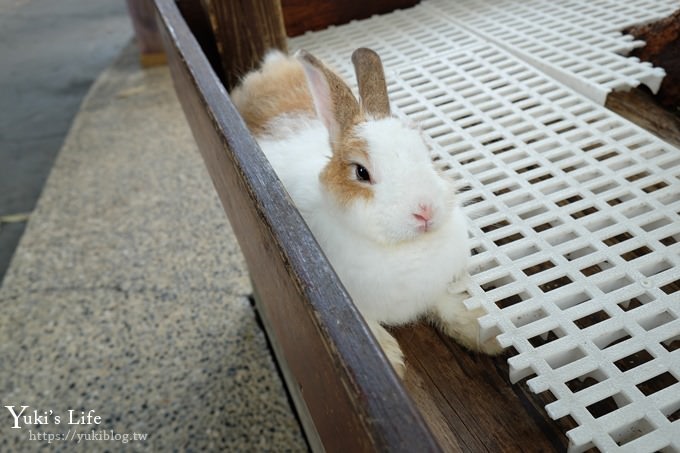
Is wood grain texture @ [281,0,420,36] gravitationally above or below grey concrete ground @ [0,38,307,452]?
above

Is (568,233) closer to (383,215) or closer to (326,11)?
(383,215)

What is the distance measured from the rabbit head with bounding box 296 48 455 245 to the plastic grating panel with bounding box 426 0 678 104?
30.2 inches

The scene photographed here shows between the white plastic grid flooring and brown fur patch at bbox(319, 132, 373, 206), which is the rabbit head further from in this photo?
the white plastic grid flooring

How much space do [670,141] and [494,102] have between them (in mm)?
426

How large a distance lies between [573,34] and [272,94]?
99 centimetres

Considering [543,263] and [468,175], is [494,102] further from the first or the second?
[543,263]

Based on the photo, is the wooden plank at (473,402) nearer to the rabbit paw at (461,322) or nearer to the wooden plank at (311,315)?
the rabbit paw at (461,322)

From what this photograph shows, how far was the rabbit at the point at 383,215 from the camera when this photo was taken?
864 millimetres

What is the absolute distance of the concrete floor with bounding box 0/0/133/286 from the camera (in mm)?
3152

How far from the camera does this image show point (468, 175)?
48.6 inches

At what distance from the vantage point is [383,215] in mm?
854

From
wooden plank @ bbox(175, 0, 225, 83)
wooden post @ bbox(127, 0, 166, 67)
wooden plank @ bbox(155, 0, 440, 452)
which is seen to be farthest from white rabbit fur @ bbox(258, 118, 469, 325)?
wooden post @ bbox(127, 0, 166, 67)

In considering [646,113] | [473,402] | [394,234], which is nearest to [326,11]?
[646,113]

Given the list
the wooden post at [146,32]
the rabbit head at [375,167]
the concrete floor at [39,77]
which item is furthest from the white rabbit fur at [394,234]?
the wooden post at [146,32]
